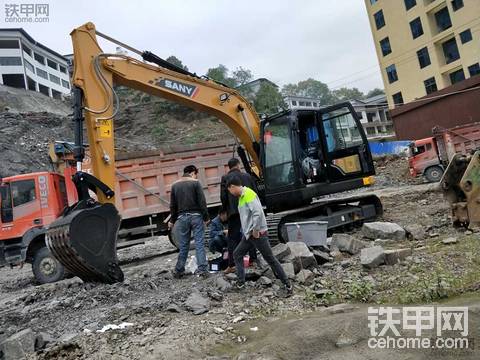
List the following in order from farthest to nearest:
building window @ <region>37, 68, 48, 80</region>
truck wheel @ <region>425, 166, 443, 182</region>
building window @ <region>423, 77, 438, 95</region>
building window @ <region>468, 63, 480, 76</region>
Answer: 1. building window @ <region>37, 68, 48, 80</region>
2. building window @ <region>423, 77, 438, 95</region>
3. building window @ <region>468, 63, 480, 76</region>
4. truck wheel @ <region>425, 166, 443, 182</region>

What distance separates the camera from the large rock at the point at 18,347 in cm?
406

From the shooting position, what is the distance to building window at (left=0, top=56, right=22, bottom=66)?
43.8 metres

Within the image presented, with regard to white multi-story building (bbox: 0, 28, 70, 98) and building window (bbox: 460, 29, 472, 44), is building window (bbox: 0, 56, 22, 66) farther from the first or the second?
building window (bbox: 460, 29, 472, 44)

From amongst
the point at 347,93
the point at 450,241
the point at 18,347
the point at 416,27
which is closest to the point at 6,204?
the point at 18,347

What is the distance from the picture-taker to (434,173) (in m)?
18.1

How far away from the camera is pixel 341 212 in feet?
28.7

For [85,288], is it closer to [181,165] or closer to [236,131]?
[236,131]

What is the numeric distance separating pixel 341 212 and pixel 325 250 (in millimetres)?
2047

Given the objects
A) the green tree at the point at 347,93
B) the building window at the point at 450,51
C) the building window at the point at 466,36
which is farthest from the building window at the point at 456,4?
the green tree at the point at 347,93

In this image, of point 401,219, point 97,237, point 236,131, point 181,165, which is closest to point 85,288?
point 97,237

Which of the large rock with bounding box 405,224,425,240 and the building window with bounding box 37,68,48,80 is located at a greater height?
the building window with bounding box 37,68,48,80

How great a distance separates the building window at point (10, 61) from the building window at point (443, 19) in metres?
38.0

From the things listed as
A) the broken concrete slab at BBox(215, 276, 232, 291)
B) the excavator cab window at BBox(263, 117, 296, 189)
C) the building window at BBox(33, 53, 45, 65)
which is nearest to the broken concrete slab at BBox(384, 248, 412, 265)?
the broken concrete slab at BBox(215, 276, 232, 291)

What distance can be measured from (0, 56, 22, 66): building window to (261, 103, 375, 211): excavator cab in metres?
43.7
